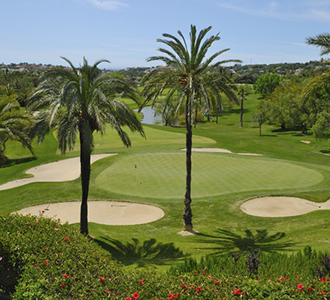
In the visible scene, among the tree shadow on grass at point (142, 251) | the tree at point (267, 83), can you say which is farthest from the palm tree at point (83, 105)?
the tree at point (267, 83)

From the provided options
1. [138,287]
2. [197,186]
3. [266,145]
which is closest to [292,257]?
[138,287]

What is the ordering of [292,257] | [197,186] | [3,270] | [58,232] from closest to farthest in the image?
[3,270] < [58,232] < [292,257] < [197,186]

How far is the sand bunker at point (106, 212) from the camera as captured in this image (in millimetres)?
21438

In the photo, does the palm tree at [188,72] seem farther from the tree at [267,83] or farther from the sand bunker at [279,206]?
the tree at [267,83]

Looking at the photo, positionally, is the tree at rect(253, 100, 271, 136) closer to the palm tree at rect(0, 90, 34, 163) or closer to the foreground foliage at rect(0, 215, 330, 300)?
the palm tree at rect(0, 90, 34, 163)

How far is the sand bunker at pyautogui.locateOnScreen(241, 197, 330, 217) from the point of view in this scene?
22062 mm

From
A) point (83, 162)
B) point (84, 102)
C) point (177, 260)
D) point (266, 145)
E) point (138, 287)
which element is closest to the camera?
point (138, 287)


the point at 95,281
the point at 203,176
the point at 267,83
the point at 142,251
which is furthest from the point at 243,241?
the point at 267,83

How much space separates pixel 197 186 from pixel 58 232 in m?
16.4

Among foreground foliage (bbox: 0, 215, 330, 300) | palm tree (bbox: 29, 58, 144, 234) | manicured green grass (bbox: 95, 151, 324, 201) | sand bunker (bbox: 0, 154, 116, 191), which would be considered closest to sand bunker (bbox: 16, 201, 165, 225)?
manicured green grass (bbox: 95, 151, 324, 201)

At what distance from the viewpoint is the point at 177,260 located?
47.0ft

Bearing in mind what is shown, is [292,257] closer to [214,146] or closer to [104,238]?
[104,238]

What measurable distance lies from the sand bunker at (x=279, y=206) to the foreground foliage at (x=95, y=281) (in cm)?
1313

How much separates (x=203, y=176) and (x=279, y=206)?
759cm
